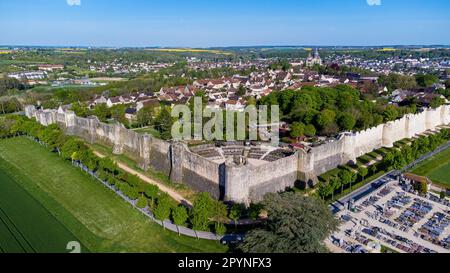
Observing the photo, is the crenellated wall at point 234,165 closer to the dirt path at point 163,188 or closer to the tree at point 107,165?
the dirt path at point 163,188

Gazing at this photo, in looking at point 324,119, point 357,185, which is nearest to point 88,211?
point 357,185

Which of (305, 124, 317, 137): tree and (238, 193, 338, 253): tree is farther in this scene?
(305, 124, 317, 137): tree

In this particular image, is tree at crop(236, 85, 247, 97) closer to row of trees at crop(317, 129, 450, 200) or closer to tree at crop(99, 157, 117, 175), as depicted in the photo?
row of trees at crop(317, 129, 450, 200)

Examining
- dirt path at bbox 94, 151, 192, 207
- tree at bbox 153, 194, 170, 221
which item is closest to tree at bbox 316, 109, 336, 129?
dirt path at bbox 94, 151, 192, 207

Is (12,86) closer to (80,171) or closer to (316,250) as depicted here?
(80,171)

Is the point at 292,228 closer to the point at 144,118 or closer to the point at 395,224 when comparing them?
the point at 395,224
